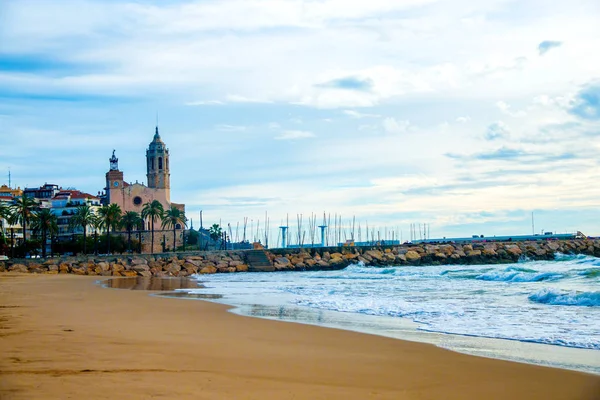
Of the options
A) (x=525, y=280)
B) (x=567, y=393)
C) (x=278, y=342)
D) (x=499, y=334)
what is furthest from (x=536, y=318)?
(x=525, y=280)

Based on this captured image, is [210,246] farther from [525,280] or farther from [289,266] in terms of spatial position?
[525,280]

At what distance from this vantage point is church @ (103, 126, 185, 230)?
97.0 m

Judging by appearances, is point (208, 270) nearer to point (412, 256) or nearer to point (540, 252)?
point (412, 256)

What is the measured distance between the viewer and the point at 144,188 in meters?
98.1

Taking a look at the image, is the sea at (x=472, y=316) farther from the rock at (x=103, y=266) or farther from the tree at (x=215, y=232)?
the tree at (x=215, y=232)

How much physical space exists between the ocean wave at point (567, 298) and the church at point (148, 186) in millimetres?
77981

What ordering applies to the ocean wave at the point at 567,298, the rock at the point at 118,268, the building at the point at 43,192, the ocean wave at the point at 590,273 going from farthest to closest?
the building at the point at 43,192 < the rock at the point at 118,268 < the ocean wave at the point at 590,273 < the ocean wave at the point at 567,298

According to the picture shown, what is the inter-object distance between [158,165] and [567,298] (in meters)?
90.6

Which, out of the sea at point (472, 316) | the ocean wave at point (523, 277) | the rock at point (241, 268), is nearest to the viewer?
the sea at point (472, 316)

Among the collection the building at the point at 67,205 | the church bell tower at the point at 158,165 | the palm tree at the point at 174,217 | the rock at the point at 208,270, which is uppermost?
the church bell tower at the point at 158,165

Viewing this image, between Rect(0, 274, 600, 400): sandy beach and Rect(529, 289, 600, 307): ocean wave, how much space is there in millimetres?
8278

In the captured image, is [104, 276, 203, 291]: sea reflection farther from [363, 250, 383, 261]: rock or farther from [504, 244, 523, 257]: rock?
[504, 244, 523, 257]: rock

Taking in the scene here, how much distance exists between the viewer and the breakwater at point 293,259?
172 feet

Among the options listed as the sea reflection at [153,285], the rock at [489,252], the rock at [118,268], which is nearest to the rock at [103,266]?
the rock at [118,268]
